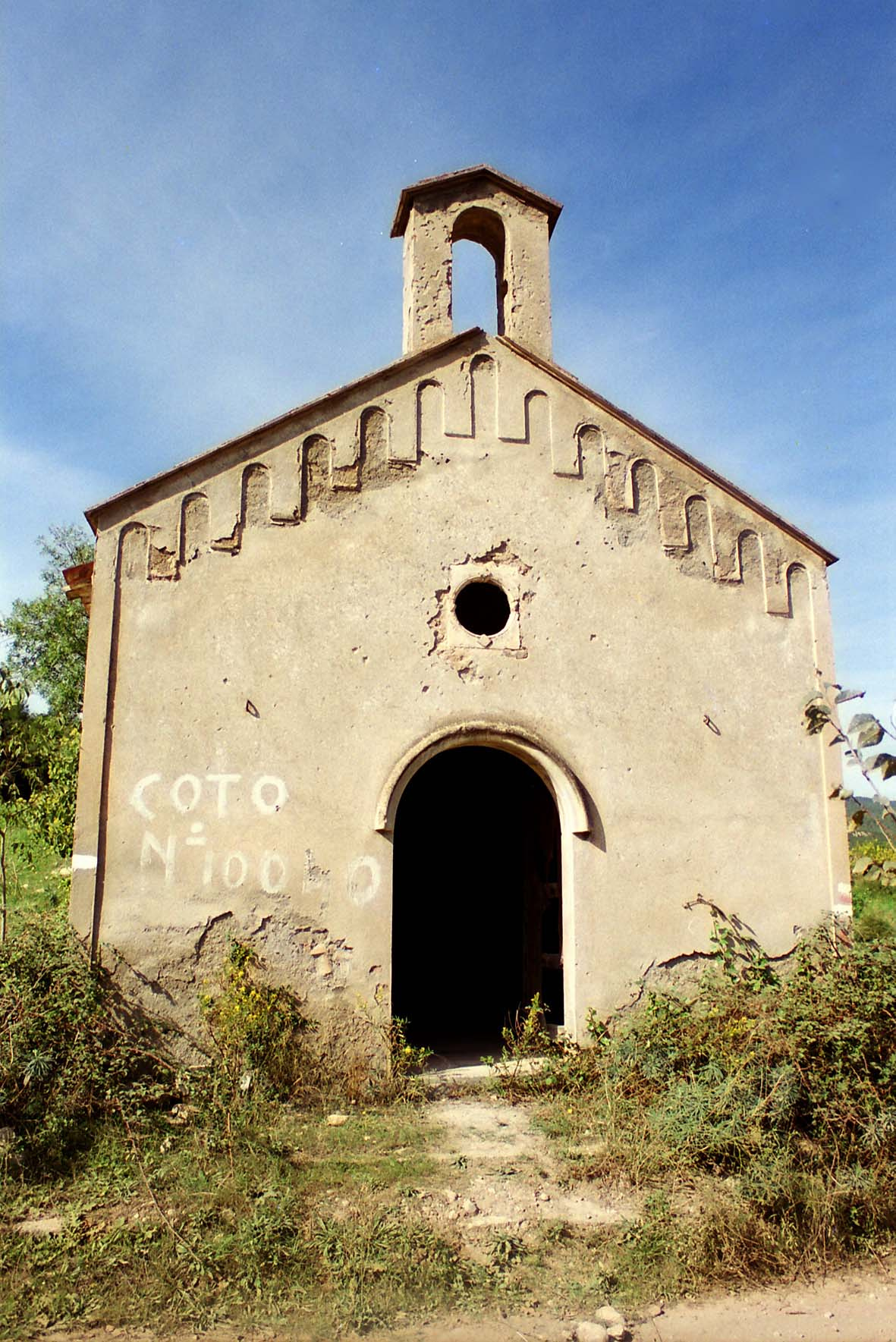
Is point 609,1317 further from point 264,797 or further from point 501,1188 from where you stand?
point 264,797

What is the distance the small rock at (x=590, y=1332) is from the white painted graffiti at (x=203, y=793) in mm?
4208

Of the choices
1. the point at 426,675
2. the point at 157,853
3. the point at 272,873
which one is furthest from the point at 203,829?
the point at 426,675

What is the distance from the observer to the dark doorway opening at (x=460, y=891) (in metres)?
11.9

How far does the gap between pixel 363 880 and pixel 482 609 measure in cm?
350

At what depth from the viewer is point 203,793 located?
7535mm

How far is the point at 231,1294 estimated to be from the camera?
15.1 ft

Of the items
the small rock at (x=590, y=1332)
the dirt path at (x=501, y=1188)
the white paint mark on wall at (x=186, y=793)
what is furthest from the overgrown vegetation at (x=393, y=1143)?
the white paint mark on wall at (x=186, y=793)

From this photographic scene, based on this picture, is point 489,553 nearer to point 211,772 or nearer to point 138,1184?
point 211,772

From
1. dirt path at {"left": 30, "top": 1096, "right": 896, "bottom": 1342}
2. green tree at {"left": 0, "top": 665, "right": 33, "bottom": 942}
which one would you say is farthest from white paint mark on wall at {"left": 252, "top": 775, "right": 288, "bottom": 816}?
dirt path at {"left": 30, "top": 1096, "right": 896, "bottom": 1342}

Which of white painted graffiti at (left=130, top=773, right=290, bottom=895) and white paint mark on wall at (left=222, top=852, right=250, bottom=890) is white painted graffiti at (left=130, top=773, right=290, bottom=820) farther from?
white paint mark on wall at (left=222, top=852, right=250, bottom=890)

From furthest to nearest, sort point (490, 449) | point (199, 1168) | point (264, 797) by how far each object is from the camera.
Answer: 1. point (490, 449)
2. point (264, 797)
3. point (199, 1168)

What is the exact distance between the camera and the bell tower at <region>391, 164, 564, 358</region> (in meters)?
9.20

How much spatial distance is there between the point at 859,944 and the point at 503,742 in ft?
10.2

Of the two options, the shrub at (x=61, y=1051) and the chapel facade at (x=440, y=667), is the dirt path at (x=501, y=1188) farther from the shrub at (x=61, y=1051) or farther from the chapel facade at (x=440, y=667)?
the shrub at (x=61, y=1051)
